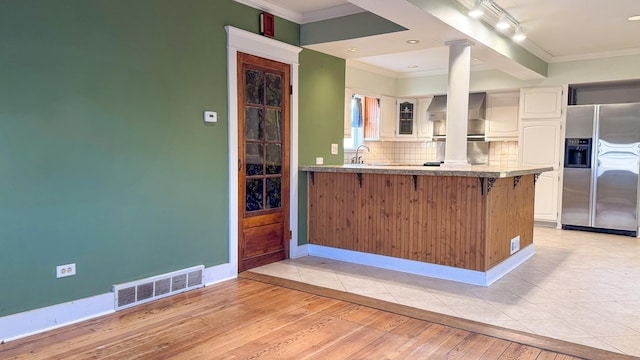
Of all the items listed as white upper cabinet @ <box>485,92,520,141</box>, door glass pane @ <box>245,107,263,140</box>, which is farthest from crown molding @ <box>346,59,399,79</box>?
door glass pane @ <box>245,107,263,140</box>

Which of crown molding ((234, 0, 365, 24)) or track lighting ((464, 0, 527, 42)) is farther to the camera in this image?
crown molding ((234, 0, 365, 24))

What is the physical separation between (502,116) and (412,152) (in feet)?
5.80

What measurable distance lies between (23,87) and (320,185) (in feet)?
9.36

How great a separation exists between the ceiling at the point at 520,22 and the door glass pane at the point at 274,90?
2.00 feet

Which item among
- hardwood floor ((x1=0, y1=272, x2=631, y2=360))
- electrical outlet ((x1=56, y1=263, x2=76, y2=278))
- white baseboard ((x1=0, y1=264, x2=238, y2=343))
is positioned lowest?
hardwood floor ((x1=0, y1=272, x2=631, y2=360))

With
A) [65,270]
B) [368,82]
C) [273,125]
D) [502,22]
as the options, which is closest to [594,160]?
[502,22]

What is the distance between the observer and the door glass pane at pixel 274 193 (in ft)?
14.4

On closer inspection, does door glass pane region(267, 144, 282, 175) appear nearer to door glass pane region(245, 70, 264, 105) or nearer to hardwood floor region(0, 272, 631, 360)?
door glass pane region(245, 70, 264, 105)

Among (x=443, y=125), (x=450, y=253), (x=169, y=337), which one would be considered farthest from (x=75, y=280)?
(x=443, y=125)

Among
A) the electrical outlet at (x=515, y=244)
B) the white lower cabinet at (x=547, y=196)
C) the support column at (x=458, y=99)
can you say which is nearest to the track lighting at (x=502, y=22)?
the support column at (x=458, y=99)

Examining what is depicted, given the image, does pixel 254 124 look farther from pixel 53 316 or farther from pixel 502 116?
pixel 502 116

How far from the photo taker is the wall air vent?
3137 mm

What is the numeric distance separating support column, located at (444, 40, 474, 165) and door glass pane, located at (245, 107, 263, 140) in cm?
187

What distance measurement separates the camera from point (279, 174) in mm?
4492
